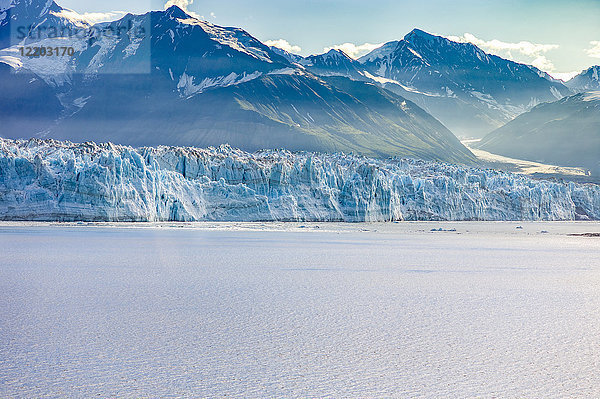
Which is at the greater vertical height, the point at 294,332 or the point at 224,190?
the point at 224,190

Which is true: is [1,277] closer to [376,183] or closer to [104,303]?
[104,303]

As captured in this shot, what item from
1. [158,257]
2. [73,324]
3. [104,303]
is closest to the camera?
[73,324]

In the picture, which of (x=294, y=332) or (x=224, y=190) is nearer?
(x=294, y=332)

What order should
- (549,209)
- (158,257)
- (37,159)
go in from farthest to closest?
(549,209) < (37,159) < (158,257)

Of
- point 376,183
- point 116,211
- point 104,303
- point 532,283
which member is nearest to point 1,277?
point 104,303

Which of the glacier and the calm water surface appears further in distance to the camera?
the glacier

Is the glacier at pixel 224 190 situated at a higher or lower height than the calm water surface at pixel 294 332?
higher

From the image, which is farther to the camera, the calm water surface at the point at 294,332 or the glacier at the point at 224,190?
the glacier at the point at 224,190

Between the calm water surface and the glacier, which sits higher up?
the glacier
